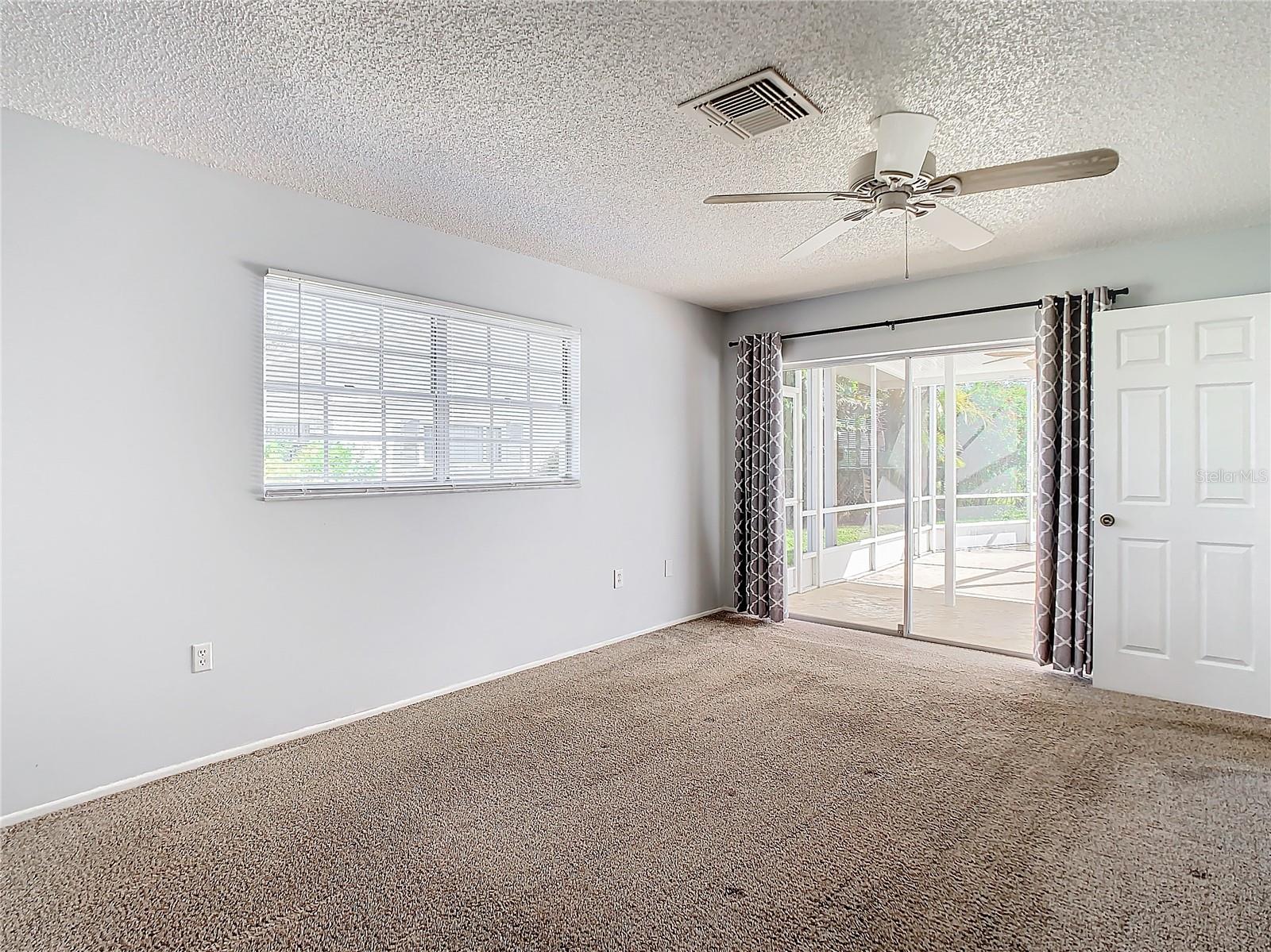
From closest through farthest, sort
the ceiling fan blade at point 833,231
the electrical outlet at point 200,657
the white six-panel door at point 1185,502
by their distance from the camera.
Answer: the ceiling fan blade at point 833,231 < the electrical outlet at point 200,657 < the white six-panel door at point 1185,502

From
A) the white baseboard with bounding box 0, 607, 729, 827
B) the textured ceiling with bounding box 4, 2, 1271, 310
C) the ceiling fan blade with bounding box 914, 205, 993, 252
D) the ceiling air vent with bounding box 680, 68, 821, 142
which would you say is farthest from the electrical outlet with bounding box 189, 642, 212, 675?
the ceiling fan blade with bounding box 914, 205, 993, 252

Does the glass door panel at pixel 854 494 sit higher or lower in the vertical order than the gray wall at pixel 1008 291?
lower

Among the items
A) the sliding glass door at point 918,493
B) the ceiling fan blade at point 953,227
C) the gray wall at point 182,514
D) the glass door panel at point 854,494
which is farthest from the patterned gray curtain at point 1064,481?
the gray wall at point 182,514

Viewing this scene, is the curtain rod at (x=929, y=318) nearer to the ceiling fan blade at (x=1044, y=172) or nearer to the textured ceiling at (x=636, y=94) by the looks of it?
the textured ceiling at (x=636, y=94)

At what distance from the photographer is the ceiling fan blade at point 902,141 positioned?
2.22 meters

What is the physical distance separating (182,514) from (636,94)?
2.38m

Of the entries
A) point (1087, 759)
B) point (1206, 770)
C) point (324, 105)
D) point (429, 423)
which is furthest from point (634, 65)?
point (1206, 770)

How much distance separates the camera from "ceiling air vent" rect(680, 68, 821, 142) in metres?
2.16

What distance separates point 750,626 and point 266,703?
3301 millimetres

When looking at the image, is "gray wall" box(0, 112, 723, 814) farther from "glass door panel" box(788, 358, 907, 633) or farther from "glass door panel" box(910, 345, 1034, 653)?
"glass door panel" box(910, 345, 1034, 653)

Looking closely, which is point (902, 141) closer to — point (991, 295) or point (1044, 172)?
point (1044, 172)

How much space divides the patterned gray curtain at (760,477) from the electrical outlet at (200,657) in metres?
3.72

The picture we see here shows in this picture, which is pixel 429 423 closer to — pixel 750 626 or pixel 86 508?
pixel 86 508

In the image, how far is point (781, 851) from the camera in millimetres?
2154
